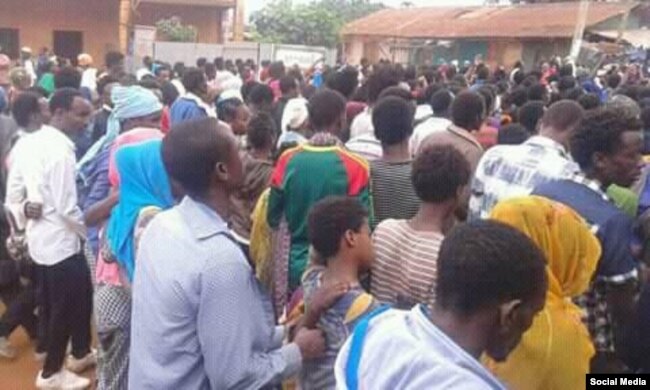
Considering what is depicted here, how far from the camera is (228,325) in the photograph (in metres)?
2.13

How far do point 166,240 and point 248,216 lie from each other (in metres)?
2.33

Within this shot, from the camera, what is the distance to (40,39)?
81.9 feet

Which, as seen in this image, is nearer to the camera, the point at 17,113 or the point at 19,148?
the point at 19,148

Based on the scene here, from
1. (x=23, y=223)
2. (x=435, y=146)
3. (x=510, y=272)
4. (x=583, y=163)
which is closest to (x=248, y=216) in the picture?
(x=23, y=223)

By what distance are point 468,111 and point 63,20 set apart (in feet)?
74.8

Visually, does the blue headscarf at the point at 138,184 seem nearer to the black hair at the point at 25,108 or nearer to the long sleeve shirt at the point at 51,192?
the long sleeve shirt at the point at 51,192

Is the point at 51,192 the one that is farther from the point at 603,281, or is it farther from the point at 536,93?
the point at 536,93

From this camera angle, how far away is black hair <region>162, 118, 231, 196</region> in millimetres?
2305

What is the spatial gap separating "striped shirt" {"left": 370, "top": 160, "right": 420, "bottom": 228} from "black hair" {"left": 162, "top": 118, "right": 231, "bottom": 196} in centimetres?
171

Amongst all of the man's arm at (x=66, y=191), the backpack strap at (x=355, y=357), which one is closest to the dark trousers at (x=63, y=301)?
the man's arm at (x=66, y=191)

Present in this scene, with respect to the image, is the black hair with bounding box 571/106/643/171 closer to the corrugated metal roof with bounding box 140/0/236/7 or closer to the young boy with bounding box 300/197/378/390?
the young boy with bounding box 300/197/378/390

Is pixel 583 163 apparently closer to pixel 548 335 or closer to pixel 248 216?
pixel 548 335

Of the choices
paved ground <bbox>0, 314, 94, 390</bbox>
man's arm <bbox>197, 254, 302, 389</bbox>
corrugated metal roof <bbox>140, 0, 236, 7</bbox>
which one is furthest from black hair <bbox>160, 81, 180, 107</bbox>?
corrugated metal roof <bbox>140, 0, 236, 7</bbox>

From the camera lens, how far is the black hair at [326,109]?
448 centimetres
